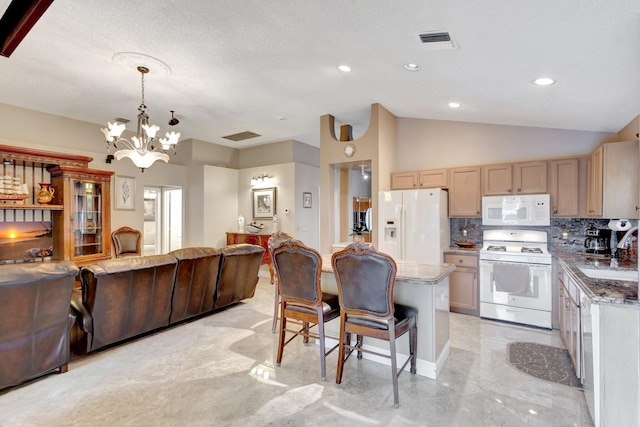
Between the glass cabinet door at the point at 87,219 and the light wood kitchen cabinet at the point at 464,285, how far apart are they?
5682mm

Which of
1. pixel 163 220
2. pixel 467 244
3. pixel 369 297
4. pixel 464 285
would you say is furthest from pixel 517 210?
pixel 163 220

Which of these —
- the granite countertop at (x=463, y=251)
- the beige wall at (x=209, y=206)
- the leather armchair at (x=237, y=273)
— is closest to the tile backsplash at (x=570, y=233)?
the granite countertop at (x=463, y=251)

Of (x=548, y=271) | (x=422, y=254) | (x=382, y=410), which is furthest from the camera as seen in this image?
(x=422, y=254)

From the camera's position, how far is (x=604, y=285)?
216 centimetres

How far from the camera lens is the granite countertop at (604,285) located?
1.85 meters

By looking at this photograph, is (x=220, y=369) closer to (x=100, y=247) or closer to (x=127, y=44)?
(x=127, y=44)

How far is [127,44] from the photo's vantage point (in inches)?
124

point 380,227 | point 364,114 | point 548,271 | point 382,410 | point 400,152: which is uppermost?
point 364,114

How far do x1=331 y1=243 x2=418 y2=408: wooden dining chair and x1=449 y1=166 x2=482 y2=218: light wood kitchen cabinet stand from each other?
255 cm

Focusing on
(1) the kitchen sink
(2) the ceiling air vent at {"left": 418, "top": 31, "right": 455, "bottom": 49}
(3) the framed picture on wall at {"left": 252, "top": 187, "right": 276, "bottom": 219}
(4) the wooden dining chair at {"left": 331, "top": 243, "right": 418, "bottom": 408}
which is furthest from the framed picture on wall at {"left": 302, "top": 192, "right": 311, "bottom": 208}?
(1) the kitchen sink

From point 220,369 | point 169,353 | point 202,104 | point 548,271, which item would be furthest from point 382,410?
point 202,104

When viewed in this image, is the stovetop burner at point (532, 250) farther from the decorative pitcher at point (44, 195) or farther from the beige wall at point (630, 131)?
the decorative pitcher at point (44, 195)

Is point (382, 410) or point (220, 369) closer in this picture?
point (382, 410)

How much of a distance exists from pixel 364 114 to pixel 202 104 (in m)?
2.59
